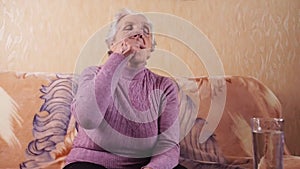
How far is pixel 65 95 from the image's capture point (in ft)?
5.45

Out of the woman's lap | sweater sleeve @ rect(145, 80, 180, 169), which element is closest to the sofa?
sweater sleeve @ rect(145, 80, 180, 169)

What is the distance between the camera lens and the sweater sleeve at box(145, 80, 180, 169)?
130 cm

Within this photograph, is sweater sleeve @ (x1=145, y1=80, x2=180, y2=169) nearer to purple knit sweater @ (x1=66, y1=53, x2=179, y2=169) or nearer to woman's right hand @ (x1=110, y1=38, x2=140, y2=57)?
purple knit sweater @ (x1=66, y1=53, x2=179, y2=169)

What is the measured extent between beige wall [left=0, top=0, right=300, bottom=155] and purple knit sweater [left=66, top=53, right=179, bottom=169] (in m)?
0.68

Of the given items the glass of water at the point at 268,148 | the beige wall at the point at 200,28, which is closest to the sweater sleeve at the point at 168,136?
the glass of water at the point at 268,148

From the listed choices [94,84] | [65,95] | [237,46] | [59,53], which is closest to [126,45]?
[94,84]

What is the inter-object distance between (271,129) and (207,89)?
0.73m

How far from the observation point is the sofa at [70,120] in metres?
1.57

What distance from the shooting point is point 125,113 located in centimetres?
135

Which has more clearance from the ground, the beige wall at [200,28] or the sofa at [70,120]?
the beige wall at [200,28]

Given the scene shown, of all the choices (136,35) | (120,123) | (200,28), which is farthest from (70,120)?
(200,28)

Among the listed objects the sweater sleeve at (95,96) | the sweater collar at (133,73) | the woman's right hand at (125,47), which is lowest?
the sweater sleeve at (95,96)

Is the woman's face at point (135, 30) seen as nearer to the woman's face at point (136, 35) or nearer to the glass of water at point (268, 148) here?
the woman's face at point (136, 35)

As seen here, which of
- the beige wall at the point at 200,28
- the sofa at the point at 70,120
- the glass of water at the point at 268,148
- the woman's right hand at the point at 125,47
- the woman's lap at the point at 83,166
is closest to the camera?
the glass of water at the point at 268,148
